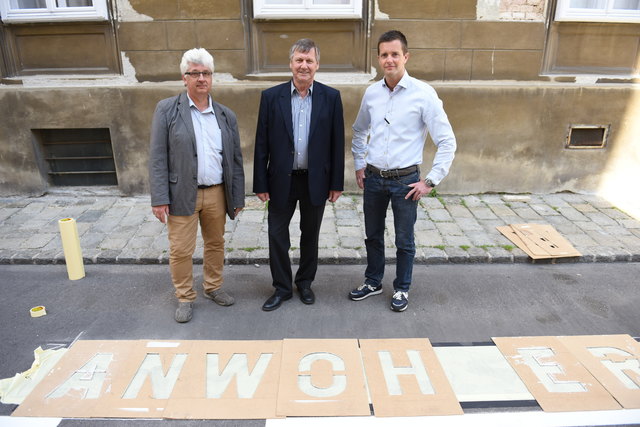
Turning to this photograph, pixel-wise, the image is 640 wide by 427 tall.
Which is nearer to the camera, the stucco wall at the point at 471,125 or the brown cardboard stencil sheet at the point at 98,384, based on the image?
the brown cardboard stencil sheet at the point at 98,384

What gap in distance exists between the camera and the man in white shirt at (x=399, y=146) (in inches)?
140

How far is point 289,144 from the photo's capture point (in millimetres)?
3645

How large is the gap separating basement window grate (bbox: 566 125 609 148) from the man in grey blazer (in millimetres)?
5237

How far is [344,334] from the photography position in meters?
3.69

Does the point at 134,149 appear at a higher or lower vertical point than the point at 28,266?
higher

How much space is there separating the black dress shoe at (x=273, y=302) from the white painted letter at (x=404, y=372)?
Answer: 1.05 m

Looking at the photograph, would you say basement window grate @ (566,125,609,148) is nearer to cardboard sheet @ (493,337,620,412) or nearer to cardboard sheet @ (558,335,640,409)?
cardboard sheet @ (558,335,640,409)

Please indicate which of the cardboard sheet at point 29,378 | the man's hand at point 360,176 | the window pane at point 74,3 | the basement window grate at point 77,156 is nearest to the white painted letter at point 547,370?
the man's hand at point 360,176

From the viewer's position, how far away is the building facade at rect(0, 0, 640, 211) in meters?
6.27

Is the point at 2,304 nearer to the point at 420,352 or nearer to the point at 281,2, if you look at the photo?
the point at 420,352

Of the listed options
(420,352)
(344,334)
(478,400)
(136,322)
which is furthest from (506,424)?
(136,322)

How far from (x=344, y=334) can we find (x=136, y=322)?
5.62 feet

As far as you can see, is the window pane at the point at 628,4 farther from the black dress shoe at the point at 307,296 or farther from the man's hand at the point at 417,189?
the black dress shoe at the point at 307,296

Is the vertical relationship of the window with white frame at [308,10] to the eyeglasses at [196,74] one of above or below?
above
